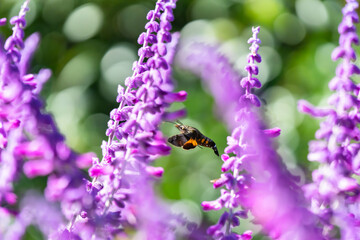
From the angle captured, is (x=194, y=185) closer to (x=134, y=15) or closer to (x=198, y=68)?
(x=134, y=15)

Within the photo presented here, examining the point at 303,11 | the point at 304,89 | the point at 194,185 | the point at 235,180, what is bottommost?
the point at 194,185

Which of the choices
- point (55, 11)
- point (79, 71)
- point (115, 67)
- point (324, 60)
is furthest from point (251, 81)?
point (55, 11)

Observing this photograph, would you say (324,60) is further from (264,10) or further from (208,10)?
(208,10)

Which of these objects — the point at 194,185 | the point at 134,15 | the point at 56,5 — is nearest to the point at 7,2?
the point at 56,5

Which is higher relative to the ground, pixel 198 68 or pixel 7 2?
pixel 198 68

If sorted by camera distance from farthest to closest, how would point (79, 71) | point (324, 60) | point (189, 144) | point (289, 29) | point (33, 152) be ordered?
point (79, 71) < point (289, 29) < point (324, 60) < point (189, 144) < point (33, 152)

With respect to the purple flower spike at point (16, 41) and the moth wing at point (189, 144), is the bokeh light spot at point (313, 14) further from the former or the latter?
the purple flower spike at point (16, 41)
